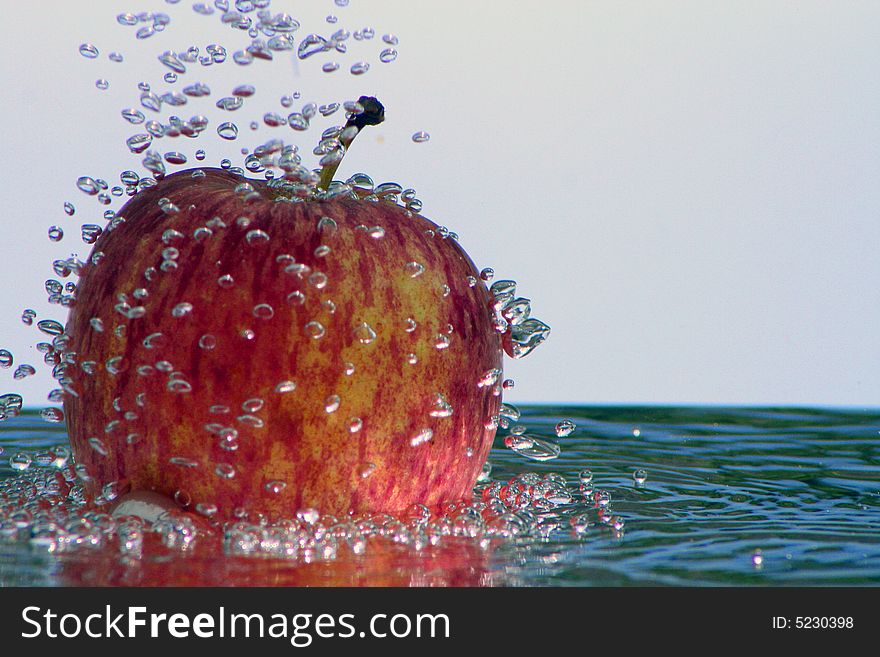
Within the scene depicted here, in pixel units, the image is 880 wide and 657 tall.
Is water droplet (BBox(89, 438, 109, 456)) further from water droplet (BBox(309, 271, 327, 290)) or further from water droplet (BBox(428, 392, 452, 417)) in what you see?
water droplet (BBox(428, 392, 452, 417))

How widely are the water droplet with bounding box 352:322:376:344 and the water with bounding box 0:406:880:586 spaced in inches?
14.2

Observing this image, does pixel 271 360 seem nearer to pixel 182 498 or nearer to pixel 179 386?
pixel 179 386

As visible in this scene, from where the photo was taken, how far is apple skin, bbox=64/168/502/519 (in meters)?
2.09

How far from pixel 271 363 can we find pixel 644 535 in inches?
29.0

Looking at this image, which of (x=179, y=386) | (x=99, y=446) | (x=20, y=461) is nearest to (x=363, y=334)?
(x=179, y=386)

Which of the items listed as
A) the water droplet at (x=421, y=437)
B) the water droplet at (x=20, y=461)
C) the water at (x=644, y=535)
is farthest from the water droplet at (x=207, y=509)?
the water droplet at (x=20, y=461)

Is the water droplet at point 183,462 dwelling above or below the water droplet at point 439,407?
below

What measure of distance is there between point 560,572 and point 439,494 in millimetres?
503

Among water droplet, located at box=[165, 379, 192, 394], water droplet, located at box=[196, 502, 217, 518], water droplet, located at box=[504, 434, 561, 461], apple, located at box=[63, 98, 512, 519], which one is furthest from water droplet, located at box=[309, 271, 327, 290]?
water droplet, located at box=[504, 434, 561, 461]

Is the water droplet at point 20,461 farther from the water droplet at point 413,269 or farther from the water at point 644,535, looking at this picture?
the water droplet at point 413,269

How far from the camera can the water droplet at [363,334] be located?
6.87ft

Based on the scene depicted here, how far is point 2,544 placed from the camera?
201cm

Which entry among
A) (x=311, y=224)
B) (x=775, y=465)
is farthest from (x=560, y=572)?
(x=775, y=465)

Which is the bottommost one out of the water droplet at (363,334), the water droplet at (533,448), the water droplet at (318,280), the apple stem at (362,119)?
the water droplet at (533,448)
